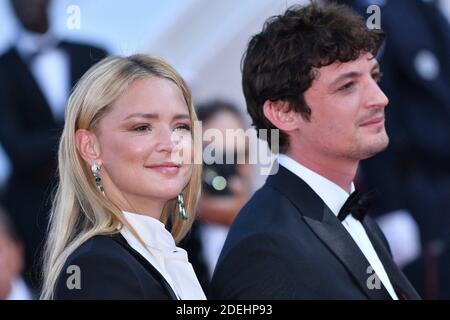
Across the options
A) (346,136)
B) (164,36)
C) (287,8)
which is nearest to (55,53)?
(164,36)

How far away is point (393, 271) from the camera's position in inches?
106

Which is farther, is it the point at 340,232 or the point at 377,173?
Result: the point at 377,173

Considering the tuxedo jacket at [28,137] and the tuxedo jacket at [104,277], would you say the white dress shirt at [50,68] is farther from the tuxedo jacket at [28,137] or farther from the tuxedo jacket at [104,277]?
the tuxedo jacket at [104,277]

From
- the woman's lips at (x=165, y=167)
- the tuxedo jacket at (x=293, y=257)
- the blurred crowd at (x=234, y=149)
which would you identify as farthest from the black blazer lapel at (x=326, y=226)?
the blurred crowd at (x=234, y=149)

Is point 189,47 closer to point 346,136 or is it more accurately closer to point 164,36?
point 164,36

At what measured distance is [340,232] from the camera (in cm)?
255

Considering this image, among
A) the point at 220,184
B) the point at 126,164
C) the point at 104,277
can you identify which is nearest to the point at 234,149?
the point at 220,184

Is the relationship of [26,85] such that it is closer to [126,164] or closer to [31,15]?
[31,15]

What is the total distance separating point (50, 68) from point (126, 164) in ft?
5.43

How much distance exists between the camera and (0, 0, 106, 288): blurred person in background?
385 centimetres

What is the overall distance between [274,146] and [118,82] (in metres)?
0.56

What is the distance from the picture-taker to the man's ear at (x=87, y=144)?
2463 millimetres

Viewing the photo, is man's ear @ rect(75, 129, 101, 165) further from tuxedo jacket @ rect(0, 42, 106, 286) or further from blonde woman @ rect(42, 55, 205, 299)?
tuxedo jacket @ rect(0, 42, 106, 286)

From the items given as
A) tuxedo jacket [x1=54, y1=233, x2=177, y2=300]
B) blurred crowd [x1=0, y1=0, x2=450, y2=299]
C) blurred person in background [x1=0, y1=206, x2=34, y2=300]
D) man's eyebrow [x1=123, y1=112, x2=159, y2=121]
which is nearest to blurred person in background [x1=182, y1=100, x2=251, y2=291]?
blurred crowd [x1=0, y1=0, x2=450, y2=299]
